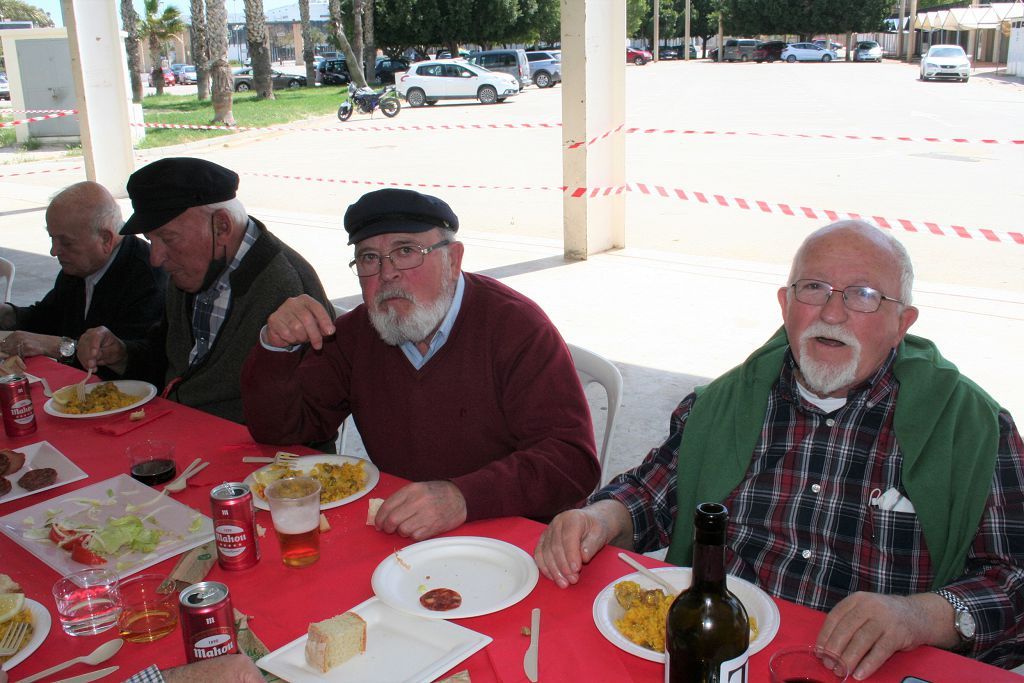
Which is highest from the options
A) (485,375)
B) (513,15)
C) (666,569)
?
(513,15)

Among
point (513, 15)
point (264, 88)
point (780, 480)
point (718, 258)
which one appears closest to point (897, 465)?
point (780, 480)

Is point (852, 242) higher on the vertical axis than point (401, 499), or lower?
higher

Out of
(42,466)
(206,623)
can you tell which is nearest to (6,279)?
(42,466)

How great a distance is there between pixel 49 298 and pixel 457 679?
3.82 metres

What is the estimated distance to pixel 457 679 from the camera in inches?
62.5

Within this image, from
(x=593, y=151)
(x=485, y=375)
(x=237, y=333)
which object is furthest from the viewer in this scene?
(x=593, y=151)

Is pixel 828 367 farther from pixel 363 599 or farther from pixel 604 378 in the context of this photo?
pixel 363 599

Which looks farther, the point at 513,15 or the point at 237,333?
the point at 513,15

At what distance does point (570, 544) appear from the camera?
1.95m

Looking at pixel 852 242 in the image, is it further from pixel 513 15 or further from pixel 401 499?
pixel 513 15

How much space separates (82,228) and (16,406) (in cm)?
141

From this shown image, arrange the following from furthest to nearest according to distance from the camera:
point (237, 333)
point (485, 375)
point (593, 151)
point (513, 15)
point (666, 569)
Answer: point (513, 15) < point (593, 151) < point (237, 333) < point (485, 375) < point (666, 569)

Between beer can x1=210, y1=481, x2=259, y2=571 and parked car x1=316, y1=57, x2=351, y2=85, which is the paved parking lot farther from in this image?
parked car x1=316, y1=57, x2=351, y2=85

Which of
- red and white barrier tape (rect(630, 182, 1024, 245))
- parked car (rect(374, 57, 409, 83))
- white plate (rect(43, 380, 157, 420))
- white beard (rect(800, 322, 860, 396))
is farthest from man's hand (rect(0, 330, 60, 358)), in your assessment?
parked car (rect(374, 57, 409, 83))
